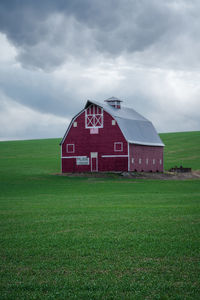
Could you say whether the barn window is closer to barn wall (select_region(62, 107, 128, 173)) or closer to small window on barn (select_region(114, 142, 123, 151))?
barn wall (select_region(62, 107, 128, 173))

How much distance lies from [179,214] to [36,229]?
6.35m

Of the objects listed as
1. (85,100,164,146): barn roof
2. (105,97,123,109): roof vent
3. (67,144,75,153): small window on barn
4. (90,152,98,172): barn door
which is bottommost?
(90,152,98,172): barn door

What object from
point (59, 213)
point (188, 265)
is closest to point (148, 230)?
point (188, 265)

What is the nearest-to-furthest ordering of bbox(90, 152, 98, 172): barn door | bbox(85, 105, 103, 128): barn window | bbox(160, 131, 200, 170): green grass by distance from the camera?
1. bbox(85, 105, 103, 128): barn window
2. bbox(90, 152, 98, 172): barn door
3. bbox(160, 131, 200, 170): green grass

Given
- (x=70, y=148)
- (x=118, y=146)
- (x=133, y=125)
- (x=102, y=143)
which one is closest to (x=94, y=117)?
(x=102, y=143)

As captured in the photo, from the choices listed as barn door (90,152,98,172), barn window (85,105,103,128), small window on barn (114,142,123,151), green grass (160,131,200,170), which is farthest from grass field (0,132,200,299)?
green grass (160,131,200,170)

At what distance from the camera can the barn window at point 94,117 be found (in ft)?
177

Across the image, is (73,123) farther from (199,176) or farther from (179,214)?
(179,214)

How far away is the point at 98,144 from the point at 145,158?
7561 mm

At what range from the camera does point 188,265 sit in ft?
30.4

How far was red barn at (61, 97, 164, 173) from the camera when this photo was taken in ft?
174

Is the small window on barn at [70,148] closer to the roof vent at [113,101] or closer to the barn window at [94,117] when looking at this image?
the barn window at [94,117]

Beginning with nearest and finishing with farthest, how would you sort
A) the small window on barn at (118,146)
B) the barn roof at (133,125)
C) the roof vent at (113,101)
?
the small window on barn at (118,146), the barn roof at (133,125), the roof vent at (113,101)

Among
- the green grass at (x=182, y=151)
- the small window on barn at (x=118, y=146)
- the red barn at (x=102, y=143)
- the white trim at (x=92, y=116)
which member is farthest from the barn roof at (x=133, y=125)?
the green grass at (x=182, y=151)
